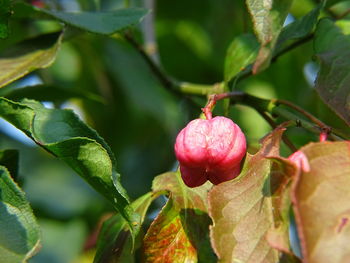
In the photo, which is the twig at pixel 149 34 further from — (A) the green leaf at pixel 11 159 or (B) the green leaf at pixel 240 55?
(A) the green leaf at pixel 11 159

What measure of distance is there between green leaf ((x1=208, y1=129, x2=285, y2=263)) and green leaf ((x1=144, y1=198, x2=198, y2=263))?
15cm

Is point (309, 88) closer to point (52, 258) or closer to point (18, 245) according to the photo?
point (52, 258)

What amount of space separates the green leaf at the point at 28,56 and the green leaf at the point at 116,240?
1.16 ft

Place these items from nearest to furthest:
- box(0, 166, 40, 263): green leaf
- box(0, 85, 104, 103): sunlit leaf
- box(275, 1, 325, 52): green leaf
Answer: box(0, 166, 40, 263): green leaf, box(275, 1, 325, 52): green leaf, box(0, 85, 104, 103): sunlit leaf

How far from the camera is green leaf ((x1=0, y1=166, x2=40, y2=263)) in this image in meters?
1.17

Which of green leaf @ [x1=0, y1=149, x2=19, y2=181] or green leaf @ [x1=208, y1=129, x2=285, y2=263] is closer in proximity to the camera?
green leaf @ [x1=208, y1=129, x2=285, y2=263]

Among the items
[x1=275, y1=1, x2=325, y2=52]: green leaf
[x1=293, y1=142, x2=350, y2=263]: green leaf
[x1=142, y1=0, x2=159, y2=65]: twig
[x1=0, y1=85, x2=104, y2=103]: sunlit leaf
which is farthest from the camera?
[x1=142, y1=0, x2=159, y2=65]: twig

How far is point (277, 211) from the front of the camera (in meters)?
1.21

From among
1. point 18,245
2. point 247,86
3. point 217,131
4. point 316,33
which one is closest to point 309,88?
point 247,86

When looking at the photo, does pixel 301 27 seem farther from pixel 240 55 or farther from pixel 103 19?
pixel 103 19

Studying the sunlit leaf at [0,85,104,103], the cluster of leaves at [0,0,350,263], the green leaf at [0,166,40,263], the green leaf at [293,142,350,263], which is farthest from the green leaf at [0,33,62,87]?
the green leaf at [293,142,350,263]

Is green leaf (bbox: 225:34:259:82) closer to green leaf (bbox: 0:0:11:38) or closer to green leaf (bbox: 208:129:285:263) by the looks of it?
green leaf (bbox: 208:129:285:263)

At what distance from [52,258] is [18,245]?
6.15 ft

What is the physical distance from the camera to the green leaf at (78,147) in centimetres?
125
